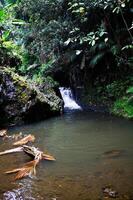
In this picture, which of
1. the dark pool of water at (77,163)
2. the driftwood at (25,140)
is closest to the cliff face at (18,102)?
the dark pool of water at (77,163)

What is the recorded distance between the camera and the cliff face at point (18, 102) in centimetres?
1166

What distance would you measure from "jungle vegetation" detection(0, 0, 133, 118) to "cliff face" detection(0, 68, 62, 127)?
2.00m

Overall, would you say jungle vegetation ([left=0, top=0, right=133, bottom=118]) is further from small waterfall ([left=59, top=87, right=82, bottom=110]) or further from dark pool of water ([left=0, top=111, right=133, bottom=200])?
dark pool of water ([left=0, top=111, right=133, bottom=200])

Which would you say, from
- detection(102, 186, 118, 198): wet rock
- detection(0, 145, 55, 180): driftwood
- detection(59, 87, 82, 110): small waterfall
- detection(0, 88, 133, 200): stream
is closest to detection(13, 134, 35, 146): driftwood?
detection(0, 88, 133, 200): stream

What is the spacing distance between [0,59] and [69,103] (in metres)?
3.68

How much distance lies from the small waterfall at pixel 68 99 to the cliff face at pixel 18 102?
235 cm

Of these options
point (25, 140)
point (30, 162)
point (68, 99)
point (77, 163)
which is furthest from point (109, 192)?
point (68, 99)

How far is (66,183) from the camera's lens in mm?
5520

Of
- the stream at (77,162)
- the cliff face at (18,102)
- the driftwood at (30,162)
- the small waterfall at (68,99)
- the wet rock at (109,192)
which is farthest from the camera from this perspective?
the small waterfall at (68,99)

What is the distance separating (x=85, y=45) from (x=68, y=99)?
2.65 m

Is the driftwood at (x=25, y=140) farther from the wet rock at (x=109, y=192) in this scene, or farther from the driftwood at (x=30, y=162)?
the wet rock at (x=109, y=192)

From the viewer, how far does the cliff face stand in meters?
11.7

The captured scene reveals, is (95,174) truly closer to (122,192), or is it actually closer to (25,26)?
(122,192)

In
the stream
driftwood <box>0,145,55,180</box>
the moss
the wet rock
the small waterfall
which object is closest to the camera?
the wet rock
